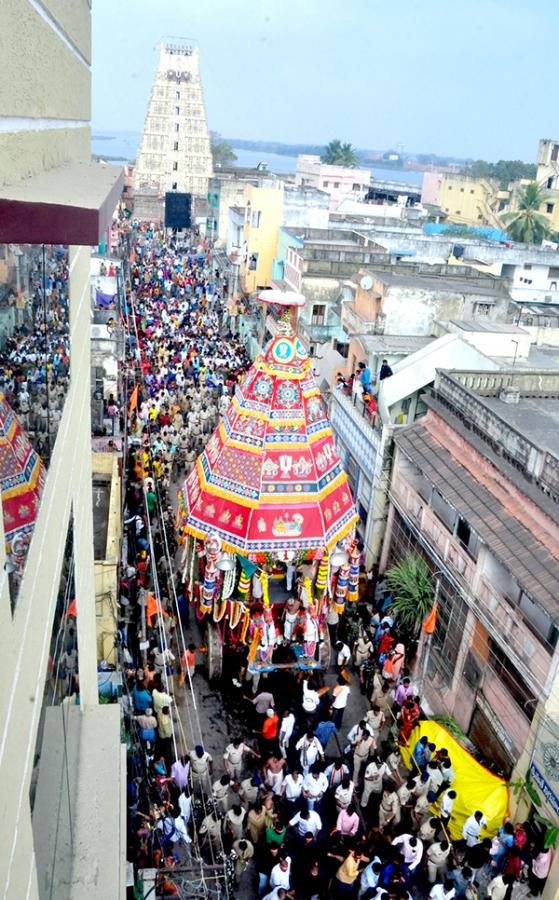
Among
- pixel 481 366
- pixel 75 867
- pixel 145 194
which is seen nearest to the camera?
pixel 75 867

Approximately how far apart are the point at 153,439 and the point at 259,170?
45.0 m

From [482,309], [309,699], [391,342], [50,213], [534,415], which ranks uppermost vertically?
[50,213]

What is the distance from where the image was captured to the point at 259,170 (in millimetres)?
58000

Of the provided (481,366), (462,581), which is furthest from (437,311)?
(462,581)

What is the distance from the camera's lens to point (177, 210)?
166 feet

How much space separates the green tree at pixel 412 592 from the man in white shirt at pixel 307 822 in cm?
442

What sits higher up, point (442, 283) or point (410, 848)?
point (442, 283)

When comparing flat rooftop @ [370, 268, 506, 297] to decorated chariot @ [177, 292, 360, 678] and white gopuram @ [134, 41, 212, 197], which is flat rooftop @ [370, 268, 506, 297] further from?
white gopuram @ [134, 41, 212, 197]

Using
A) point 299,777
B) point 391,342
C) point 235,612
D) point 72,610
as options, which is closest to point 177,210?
point 391,342

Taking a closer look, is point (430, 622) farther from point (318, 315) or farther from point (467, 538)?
point (318, 315)

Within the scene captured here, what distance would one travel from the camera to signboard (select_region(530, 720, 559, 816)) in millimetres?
8914

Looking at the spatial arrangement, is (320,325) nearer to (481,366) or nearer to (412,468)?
(481,366)

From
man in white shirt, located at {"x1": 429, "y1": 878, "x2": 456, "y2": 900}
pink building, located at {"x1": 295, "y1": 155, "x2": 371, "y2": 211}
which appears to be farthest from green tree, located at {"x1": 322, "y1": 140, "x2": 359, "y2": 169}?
man in white shirt, located at {"x1": 429, "y1": 878, "x2": 456, "y2": 900}

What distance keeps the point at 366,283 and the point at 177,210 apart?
34.0 meters
